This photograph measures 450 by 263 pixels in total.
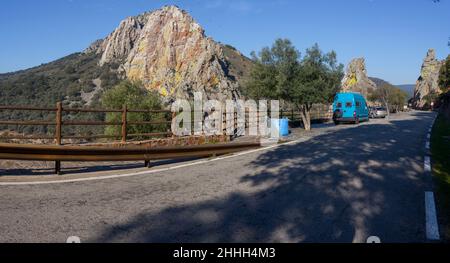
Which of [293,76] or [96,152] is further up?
[293,76]

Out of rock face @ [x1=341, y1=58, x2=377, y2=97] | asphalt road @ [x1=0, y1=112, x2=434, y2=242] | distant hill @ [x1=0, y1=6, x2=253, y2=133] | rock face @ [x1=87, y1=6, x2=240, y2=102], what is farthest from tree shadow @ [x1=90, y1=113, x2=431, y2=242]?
rock face @ [x1=341, y1=58, x2=377, y2=97]

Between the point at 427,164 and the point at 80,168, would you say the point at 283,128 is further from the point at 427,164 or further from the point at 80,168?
the point at 80,168

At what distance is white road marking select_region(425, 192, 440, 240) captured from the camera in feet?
15.8

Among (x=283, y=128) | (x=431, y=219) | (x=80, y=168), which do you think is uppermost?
(x=283, y=128)

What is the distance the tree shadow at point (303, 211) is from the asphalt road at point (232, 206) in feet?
0.04

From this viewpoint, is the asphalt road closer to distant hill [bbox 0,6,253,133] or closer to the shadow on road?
the shadow on road

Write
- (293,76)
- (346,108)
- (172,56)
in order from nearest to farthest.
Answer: (293,76), (346,108), (172,56)

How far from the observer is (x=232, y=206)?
20.1 ft

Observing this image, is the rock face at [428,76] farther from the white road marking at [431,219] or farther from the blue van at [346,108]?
A: the white road marking at [431,219]

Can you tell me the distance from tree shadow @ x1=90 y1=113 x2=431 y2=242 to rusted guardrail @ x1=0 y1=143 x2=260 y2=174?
260 centimetres

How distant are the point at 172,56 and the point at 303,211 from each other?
82.6 m

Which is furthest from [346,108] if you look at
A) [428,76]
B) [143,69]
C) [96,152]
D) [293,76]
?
[428,76]
